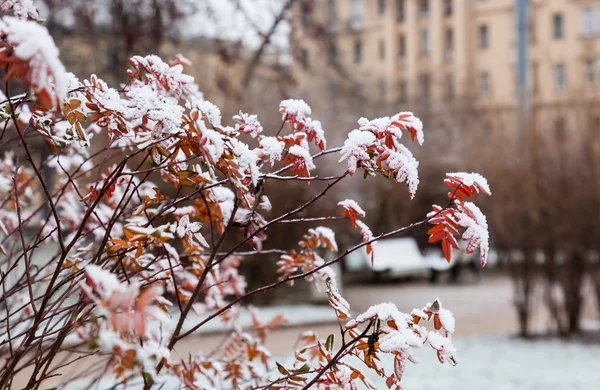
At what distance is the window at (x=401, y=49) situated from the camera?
43938mm

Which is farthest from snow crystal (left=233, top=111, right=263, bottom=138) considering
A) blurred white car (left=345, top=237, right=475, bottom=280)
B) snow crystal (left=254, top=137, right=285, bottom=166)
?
blurred white car (left=345, top=237, right=475, bottom=280)

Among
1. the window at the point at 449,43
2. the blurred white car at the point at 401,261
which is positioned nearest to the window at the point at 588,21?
the window at the point at 449,43

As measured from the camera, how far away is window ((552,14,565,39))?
128 feet

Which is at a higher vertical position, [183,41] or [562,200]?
[183,41]

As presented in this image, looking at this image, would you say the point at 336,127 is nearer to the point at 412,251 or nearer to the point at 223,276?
the point at 412,251

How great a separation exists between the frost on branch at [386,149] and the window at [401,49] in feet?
141

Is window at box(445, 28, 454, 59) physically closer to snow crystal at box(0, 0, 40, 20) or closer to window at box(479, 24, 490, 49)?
window at box(479, 24, 490, 49)

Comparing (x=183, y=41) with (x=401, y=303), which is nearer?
(x=183, y=41)

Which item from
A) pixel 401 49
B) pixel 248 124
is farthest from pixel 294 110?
pixel 401 49

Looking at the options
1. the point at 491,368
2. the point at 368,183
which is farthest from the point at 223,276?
the point at 368,183

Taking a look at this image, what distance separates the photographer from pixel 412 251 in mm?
16203

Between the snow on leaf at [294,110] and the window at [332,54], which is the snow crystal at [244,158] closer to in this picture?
the snow on leaf at [294,110]

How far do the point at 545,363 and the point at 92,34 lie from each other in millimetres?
6717

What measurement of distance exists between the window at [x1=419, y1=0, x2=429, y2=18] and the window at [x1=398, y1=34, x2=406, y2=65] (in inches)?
68.4
